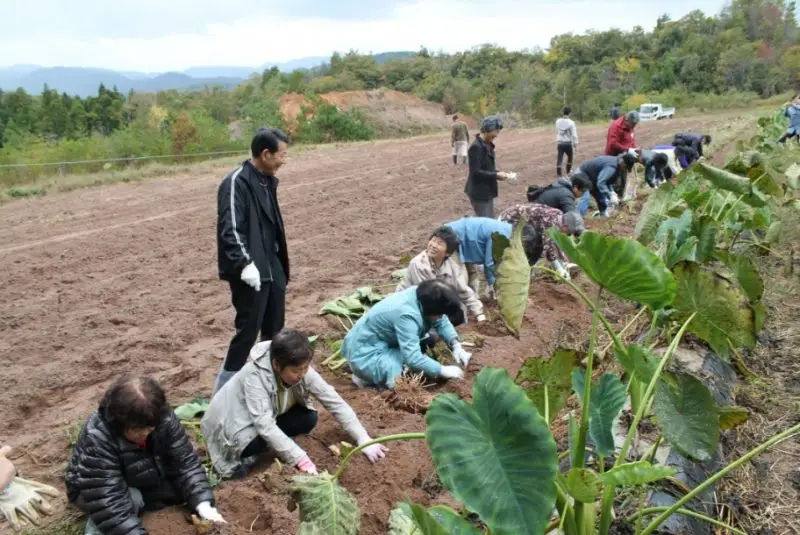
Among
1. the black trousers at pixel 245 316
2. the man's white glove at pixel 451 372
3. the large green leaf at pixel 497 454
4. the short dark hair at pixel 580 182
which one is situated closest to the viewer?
the large green leaf at pixel 497 454

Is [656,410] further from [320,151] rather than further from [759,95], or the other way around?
[759,95]

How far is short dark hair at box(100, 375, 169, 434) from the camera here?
2.58 metres

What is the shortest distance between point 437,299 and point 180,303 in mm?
3384

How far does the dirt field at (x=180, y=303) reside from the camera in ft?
11.3

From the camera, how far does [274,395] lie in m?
3.21

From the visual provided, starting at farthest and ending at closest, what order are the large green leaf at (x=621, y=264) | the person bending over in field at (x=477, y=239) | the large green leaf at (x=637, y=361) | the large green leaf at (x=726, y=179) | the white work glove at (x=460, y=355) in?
1. the person bending over in field at (x=477, y=239)
2. the white work glove at (x=460, y=355)
3. the large green leaf at (x=726, y=179)
4. the large green leaf at (x=637, y=361)
5. the large green leaf at (x=621, y=264)

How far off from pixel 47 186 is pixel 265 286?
11874mm

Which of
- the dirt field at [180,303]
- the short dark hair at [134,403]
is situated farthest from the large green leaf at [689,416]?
the short dark hair at [134,403]

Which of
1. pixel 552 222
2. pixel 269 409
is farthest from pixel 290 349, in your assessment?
pixel 552 222

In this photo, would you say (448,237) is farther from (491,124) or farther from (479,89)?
(479,89)

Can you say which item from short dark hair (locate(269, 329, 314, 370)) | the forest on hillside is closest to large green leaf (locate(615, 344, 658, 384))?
short dark hair (locate(269, 329, 314, 370))

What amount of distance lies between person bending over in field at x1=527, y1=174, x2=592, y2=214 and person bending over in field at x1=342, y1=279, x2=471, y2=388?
8.34 feet

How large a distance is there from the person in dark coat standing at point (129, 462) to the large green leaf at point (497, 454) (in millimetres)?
1380

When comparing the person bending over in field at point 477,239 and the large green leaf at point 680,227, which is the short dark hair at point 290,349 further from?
the person bending over in field at point 477,239
